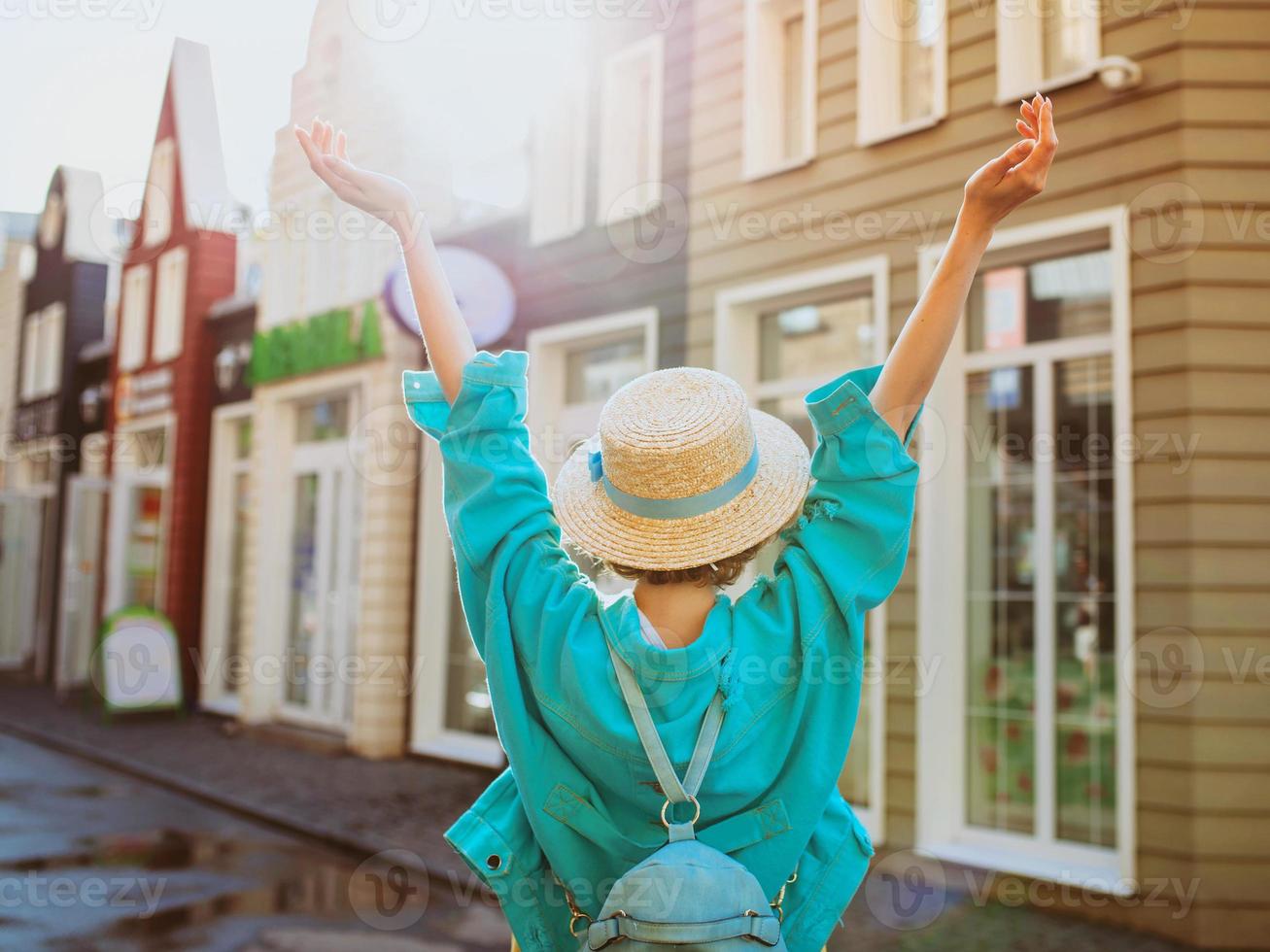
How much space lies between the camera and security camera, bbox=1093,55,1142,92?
5703 mm

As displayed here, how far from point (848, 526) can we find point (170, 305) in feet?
51.8

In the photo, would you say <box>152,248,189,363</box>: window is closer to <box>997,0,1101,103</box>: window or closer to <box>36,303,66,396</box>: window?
<box>36,303,66,396</box>: window

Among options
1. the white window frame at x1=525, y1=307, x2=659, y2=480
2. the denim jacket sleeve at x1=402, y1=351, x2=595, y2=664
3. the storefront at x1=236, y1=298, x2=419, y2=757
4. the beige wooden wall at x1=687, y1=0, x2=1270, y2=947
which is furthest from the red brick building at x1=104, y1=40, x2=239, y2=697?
the denim jacket sleeve at x1=402, y1=351, x2=595, y2=664

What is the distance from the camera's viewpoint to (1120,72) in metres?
5.72

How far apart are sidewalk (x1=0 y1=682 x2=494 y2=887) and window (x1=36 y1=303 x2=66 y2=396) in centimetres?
778

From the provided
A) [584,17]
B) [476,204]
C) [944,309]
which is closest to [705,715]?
[944,309]

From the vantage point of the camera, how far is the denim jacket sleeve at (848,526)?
1581 mm

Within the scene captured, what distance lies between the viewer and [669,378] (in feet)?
5.76

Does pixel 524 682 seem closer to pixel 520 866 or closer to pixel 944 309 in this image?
pixel 520 866

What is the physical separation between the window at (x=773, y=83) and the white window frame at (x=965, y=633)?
1.70 m

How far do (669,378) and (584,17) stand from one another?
845 centimetres

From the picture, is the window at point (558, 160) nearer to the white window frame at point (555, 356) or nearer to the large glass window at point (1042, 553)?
the white window frame at point (555, 356)

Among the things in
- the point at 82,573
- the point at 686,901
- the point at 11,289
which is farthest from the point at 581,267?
the point at 11,289

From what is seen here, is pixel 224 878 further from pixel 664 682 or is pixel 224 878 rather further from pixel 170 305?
pixel 170 305
